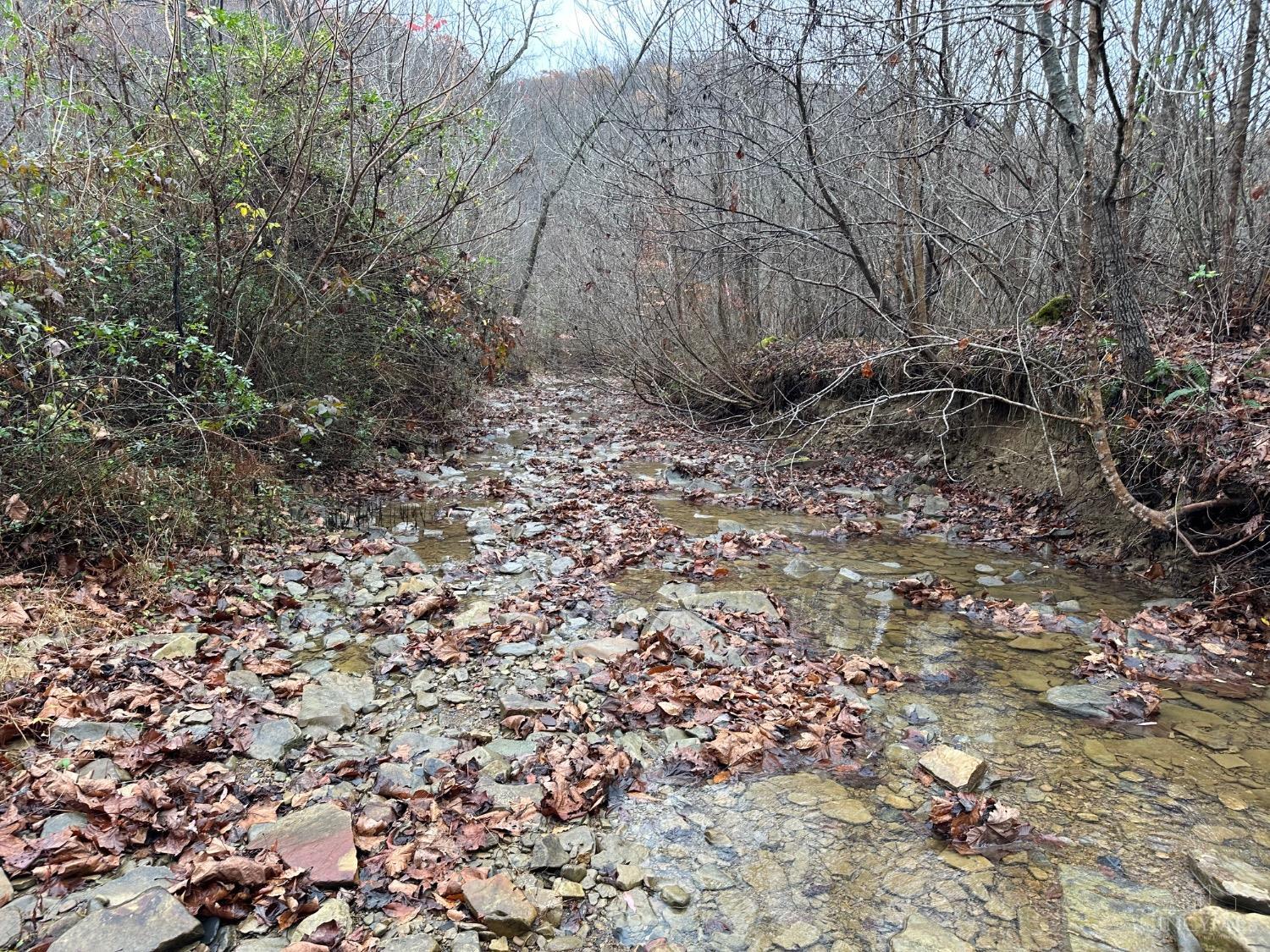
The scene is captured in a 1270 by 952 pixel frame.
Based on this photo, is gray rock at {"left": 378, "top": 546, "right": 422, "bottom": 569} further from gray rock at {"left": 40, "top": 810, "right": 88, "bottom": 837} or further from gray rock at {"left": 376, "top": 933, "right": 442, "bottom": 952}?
gray rock at {"left": 376, "top": 933, "right": 442, "bottom": 952}

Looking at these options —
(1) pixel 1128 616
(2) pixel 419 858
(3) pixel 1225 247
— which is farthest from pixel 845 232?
(2) pixel 419 858

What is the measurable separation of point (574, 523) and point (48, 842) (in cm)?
490

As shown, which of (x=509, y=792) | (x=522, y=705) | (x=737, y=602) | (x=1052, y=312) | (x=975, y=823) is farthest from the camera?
(x=1052, y=312)

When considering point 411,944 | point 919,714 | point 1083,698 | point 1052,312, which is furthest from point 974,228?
point 411,944

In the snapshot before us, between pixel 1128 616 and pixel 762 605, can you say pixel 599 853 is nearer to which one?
pixel 762 605

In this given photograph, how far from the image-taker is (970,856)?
2.80 meters

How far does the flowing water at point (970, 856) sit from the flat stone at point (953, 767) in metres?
0.07

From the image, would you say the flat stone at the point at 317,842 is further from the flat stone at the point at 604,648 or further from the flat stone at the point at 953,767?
the flat stone at the point at 953,767

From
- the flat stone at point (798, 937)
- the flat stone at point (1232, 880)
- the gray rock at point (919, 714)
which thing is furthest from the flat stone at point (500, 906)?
the flat stone at point (1232, 880)

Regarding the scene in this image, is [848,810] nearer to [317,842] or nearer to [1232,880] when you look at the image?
[1232,880]

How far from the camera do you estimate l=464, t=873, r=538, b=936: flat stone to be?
7.95 feet

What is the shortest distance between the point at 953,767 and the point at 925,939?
38.2 inches

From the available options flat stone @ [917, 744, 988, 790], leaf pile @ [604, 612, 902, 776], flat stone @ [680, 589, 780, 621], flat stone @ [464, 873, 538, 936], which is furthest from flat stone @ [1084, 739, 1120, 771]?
flat stone @ [464, 873, 538, 936]

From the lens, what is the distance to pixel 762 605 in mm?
5078
